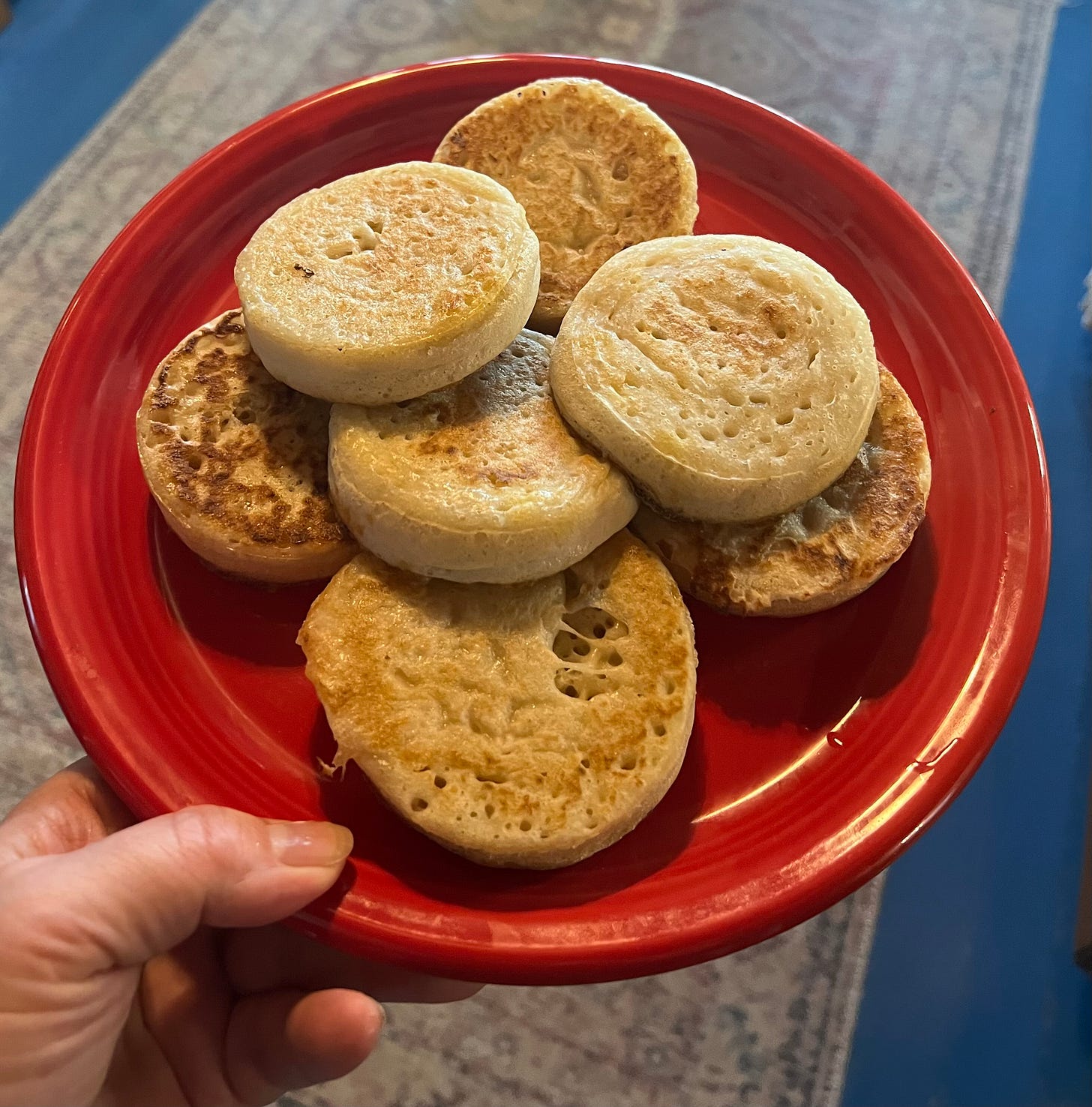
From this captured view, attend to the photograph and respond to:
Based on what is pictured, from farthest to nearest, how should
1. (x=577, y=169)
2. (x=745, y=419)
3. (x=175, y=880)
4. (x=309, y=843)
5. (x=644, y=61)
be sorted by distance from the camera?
(x=644, y=61) → (x=577, y=169) → (x=745, y=419) → (x=309, y=843) → (x=175, y=880)

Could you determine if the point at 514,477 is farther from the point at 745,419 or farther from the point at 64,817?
the point at 64,817

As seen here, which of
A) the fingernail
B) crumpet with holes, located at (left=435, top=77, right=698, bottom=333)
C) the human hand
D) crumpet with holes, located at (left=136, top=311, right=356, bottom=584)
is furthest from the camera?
crumpet with holes, located at (left=435, top=77, right=698, bottom=333)

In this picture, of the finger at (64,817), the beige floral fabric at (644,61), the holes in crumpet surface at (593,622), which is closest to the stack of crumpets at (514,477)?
the holes in crumpet surface at (593,622)

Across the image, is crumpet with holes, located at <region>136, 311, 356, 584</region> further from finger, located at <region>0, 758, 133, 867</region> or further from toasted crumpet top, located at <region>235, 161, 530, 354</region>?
finger, located at <region>0, 758, 133, 867</region>

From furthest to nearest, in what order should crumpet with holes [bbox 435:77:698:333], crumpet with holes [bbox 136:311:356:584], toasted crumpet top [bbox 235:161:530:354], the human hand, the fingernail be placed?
1. crumpet with holes [bbox 435:77:698:333]
2. crumpet with holes [bbox 136:311:356:584]
3. toasted crumpet top [bbox 235:161:530:354]
4. the fingernail
5. the human hand

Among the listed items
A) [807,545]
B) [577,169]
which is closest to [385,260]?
[577,169]

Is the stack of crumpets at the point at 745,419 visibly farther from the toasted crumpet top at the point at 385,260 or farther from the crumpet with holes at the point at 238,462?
the crumpet with holes at the point at 238,462

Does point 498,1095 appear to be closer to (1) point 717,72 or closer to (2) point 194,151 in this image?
(2) point 194,151

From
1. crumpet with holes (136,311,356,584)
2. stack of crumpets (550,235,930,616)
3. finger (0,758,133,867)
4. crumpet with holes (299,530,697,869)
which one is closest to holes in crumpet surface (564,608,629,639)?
crumpet with holes (299,530,697,869)
